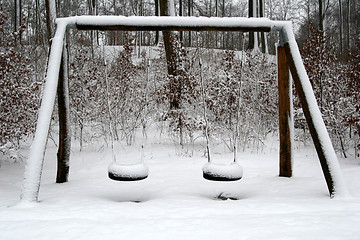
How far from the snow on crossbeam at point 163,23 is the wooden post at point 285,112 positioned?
613mm

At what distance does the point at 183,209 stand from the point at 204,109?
1228 millimetres

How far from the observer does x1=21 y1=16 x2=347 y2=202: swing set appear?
9.02 ft

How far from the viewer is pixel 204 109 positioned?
334 cm

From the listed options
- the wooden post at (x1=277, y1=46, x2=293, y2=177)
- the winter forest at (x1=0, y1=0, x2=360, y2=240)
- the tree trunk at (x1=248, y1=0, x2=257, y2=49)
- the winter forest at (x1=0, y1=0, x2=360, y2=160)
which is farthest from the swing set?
the tree trunk at (x1=248, y1=0, x2=257, y2=49)

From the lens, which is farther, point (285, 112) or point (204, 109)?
point (285, 112)

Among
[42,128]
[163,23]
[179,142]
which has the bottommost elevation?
[179,142]

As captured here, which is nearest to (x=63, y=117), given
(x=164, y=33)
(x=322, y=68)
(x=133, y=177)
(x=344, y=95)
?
(x=133, y=177)

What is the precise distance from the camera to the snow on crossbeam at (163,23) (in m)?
3.21

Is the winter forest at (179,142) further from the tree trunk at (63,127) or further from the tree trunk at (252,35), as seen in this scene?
the tree trunk at (252,35)

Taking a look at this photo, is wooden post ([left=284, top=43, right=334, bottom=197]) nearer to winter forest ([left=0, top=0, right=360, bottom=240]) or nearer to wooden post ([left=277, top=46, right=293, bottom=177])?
winter forest ([left=0, top=0, right=360, bottom=240])

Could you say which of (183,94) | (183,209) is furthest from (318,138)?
(183,94)

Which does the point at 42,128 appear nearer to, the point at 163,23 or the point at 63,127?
the point at 63,127

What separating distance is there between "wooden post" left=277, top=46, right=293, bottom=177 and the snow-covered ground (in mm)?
264

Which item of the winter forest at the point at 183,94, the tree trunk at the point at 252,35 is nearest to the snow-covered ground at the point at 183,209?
the winter forest at the point at 183,94
